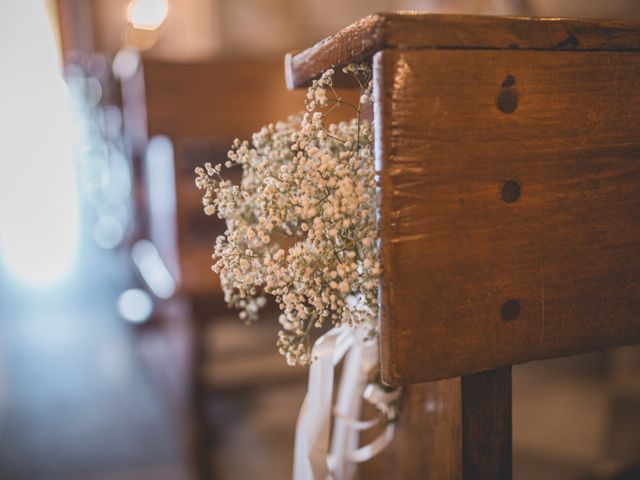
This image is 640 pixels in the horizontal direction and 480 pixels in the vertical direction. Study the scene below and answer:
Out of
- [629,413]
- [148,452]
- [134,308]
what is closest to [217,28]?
[134,308]

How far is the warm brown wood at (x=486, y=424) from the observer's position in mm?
832

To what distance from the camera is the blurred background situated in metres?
→ 2.31

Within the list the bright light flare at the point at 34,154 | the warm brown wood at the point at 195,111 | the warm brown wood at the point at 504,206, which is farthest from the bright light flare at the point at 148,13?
the warm brown wood at the point at 504,206

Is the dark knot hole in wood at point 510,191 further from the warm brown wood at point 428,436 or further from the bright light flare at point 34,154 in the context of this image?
the bright light flare at point 34,154

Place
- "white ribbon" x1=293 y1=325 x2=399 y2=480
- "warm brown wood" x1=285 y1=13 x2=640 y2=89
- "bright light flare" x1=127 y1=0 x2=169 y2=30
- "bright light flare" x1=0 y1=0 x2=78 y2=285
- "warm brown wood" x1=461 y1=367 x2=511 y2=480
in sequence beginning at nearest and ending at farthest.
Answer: "warm brown wood" x1=285 y1=13 x2=640 y2=89 → "warm brown wood" x1=461 y1=367 x2=511 y2=480 → "white ribbon" x1=293 y1=325 x2=399 y2=480 → "bright light flare" x1=127 y1=0 x2=169 y2=30 → "bright light flare" x1=0 y1=0 x2=78 y2=285

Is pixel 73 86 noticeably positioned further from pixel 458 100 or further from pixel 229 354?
pixel 458 100

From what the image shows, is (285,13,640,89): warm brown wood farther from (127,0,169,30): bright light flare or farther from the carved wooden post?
(127,0,169,30): bright light flare

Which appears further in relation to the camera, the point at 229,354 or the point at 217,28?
the point at 217,28

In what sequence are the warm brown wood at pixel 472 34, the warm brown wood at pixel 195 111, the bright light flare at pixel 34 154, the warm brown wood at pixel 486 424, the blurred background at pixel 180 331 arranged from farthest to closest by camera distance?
the bright light flare at pixel 34 154 < the warm brown wood at pixel 195 111 < the blurred background at pixel 180 331 < the warm brown wood at pixel 486 424 < the warm brown wood at pixel 472 34

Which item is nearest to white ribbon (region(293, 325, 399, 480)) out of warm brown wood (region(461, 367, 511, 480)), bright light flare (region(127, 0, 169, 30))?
warm brown wood (region(461, 367, 511, 480))

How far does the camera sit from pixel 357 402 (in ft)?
3.43

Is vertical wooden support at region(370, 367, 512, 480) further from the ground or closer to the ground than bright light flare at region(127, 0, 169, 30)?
closer to the ground

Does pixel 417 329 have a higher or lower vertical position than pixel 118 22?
lower

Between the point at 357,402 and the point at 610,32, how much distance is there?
2.45ft
